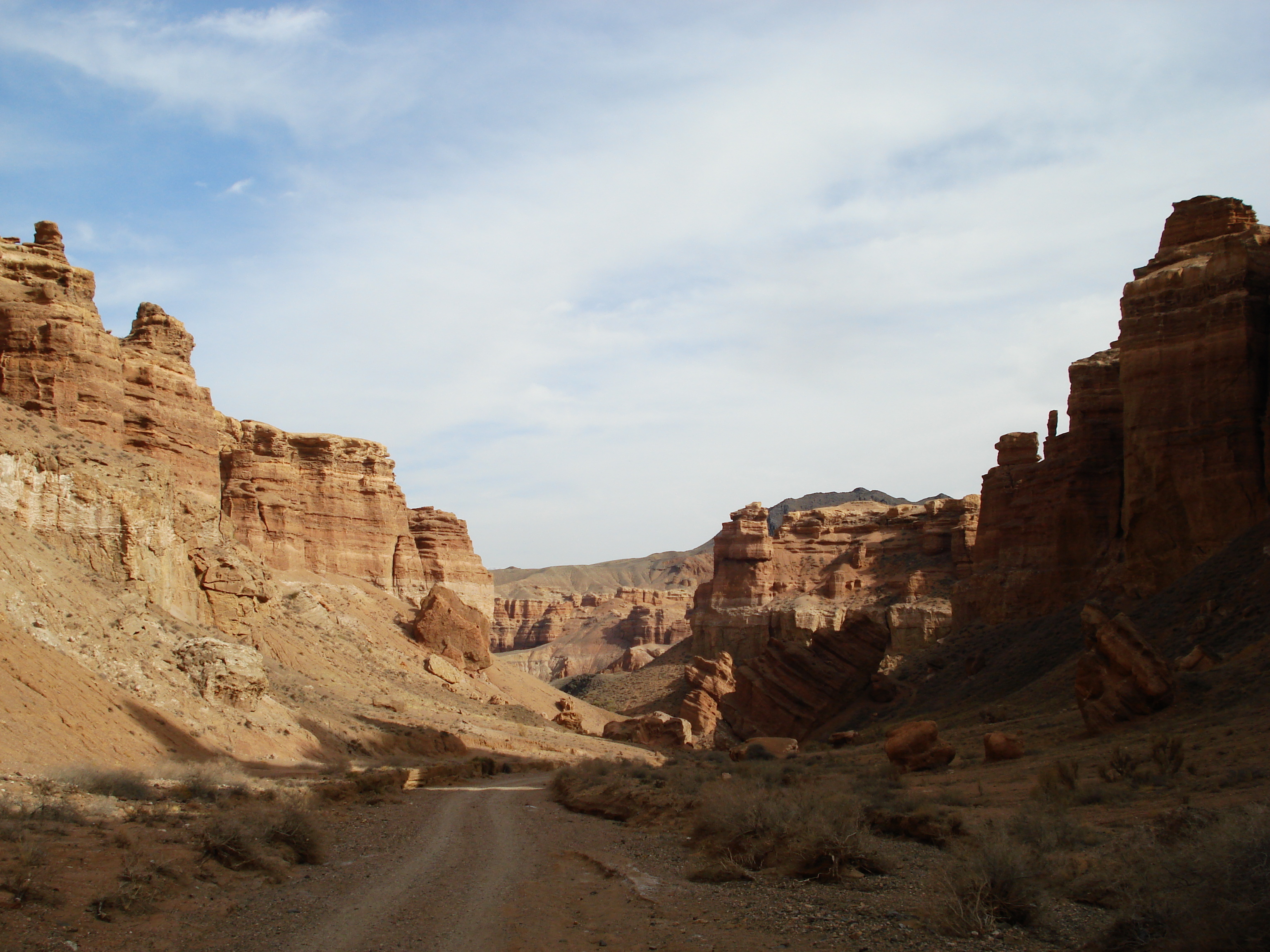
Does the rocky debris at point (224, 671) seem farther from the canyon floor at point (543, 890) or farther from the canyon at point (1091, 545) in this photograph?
the canyon at point (1091, 545)

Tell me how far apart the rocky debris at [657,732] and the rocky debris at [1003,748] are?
84.9 ft

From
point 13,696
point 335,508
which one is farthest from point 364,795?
point 335,508

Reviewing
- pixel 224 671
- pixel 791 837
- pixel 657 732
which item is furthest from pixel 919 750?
pixel 657 732

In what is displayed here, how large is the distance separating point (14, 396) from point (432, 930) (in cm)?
2918

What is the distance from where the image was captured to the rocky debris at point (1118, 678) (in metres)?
22.5

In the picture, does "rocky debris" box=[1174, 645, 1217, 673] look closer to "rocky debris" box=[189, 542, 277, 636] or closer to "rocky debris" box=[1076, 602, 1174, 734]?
"rocky debris" box=[1076, 602, 1174, 734]

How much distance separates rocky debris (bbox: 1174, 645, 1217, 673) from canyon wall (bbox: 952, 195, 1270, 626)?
975 centimetres

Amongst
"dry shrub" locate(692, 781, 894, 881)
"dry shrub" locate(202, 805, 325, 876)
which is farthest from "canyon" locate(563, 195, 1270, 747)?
"dry shrub" locate(202, 805, 325, 876)

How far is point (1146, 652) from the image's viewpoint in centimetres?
2306

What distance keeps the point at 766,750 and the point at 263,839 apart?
26242 mm

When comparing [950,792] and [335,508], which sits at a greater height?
[335,508]

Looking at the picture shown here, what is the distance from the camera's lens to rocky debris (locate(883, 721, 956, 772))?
2411cm

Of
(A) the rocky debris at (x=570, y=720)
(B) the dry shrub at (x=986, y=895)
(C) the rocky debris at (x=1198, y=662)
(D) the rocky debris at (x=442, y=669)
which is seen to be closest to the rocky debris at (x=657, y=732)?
(A) the rocky debris at (x=570, y=720)

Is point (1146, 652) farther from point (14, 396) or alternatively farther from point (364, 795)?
point (14, 396)
